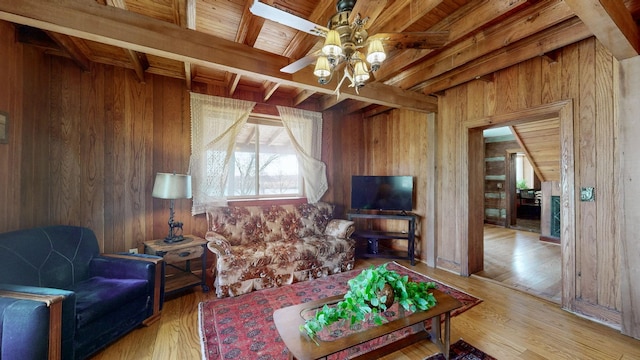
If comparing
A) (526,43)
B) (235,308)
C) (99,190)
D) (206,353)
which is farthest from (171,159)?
(526,43)

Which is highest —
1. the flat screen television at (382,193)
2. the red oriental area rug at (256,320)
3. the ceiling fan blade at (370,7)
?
the ceiling fan blade at (370,7)

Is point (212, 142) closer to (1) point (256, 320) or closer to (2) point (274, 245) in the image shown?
(2) point (274, 245)

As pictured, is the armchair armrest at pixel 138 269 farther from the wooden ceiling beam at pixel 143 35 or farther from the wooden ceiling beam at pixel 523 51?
the wooden ceiling beam at pixel 523 51

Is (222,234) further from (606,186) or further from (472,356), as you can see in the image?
(606,186)

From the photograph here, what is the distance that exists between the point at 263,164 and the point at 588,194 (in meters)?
3.80

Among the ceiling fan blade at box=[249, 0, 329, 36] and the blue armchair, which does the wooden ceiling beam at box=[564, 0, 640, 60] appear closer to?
the ceiling fan blade at box=[249, 0, 329, 36]

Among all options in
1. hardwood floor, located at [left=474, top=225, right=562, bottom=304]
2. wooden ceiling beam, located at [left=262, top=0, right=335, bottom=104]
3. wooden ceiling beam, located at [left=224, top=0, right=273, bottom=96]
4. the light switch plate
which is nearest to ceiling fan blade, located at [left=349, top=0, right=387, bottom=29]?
wooden ceiling beam, located at [left=262, top=0, right=335, bottom=104]

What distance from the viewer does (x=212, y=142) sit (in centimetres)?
334

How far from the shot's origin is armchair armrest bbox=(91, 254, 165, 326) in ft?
7.07

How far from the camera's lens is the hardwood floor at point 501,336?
5.92 ft

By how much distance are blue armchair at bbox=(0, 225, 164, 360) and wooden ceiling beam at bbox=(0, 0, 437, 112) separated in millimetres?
1561

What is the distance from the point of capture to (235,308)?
2396 mm

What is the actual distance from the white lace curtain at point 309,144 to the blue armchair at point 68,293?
2.36 meters

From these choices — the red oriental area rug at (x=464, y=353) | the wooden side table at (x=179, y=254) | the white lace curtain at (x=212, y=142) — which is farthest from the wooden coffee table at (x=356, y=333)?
the white lace curtain at (x=212, y=142)
